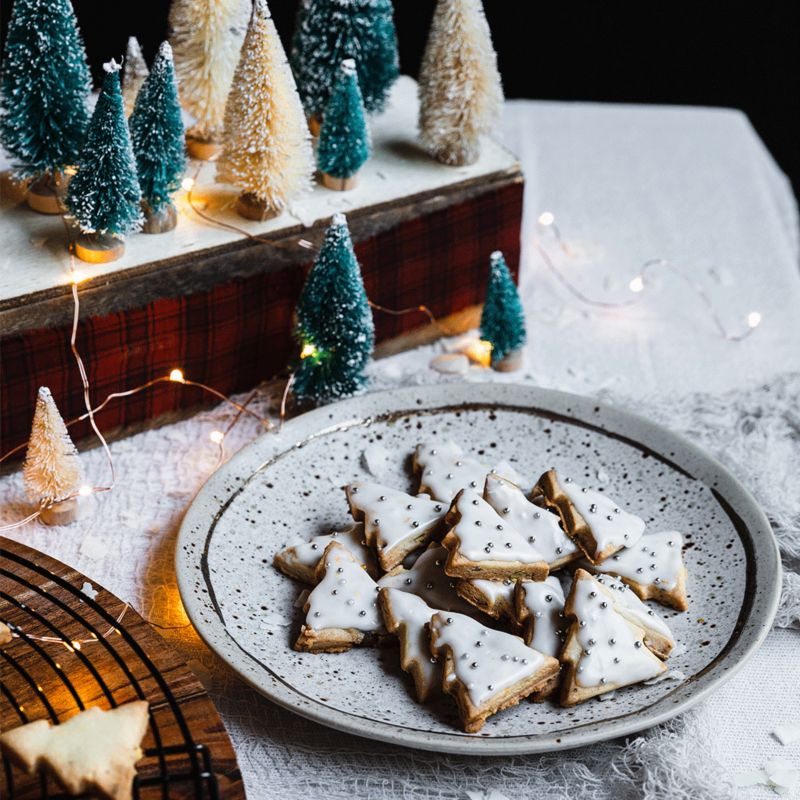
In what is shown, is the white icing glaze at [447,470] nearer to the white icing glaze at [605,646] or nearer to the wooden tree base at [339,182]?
the white icing glaze at [605,646]

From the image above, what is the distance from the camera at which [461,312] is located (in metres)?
1.85

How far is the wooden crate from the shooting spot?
147 cm

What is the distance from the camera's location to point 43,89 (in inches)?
57.7

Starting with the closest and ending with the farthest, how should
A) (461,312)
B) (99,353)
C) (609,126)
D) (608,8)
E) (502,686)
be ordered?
(502,686) → (99,353) → (461,312) → (609,126) → (608,8)

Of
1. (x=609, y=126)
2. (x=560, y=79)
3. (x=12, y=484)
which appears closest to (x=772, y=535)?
(x=12, y=484)

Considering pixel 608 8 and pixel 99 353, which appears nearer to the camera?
pixel 99 353

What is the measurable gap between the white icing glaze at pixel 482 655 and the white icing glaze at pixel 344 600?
0.08 meters

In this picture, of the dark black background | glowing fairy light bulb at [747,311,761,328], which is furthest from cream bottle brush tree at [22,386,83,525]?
the dark black background

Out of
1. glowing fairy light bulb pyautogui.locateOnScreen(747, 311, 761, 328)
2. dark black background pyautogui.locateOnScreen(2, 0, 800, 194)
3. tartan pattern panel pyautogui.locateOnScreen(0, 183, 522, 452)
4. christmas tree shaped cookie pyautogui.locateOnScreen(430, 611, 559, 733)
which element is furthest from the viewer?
dark black background pyautogui.locateOnScreen(2, 0, 800, 194)

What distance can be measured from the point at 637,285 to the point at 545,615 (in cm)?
83

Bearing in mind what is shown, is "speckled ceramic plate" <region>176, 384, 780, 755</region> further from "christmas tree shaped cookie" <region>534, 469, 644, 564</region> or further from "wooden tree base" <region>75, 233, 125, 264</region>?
"wooden tree base" <region>75, 233, 125, 264</region>

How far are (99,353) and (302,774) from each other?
60cm

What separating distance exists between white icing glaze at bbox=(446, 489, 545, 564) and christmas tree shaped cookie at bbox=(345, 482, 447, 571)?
0.17ft

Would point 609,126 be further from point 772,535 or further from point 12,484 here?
point 12,484
